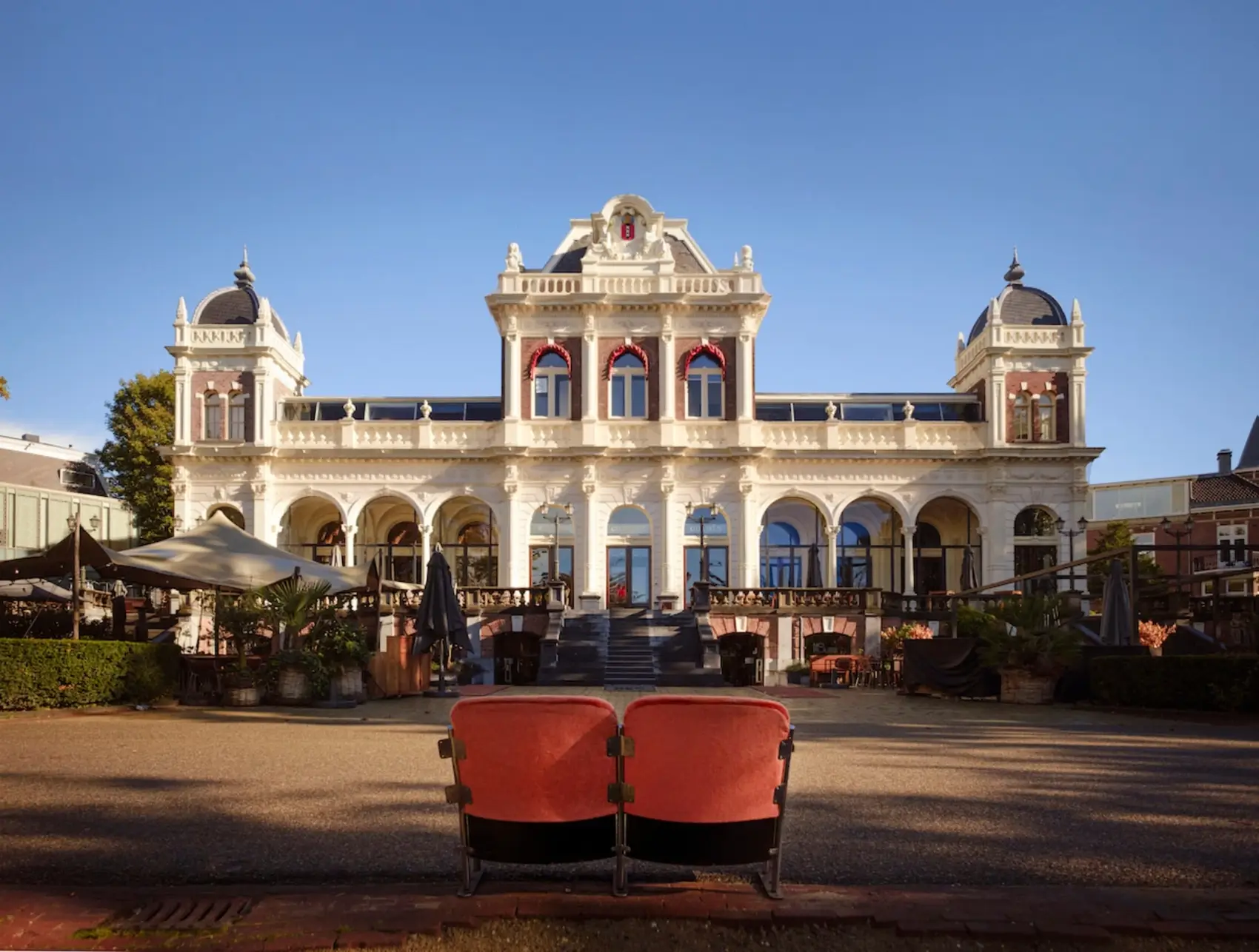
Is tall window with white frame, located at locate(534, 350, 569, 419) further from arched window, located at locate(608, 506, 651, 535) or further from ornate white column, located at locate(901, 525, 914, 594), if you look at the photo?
ornate white column, located at locate(901, 525, 914, 594)

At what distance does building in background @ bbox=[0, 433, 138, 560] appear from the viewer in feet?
156

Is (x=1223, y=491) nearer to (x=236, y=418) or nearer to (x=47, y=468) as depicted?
(x=236, y=418)

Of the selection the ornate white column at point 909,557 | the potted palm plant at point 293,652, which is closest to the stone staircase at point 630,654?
the potted palm plant at point 293,652

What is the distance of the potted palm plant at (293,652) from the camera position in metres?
17.5

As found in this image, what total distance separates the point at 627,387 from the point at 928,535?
528 inches

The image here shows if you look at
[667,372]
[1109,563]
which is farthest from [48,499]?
[1109,563]

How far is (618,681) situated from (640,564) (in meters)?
13.4

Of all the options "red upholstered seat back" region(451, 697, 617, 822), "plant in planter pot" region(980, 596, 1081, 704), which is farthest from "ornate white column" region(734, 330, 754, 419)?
"red upholstered seat back" region(451, 697, 617, 822)

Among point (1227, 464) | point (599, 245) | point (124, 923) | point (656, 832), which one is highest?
point (599, 245)

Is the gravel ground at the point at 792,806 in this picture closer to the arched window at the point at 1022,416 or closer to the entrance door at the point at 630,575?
the entrance door at the point at 630,575

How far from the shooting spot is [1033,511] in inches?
1561

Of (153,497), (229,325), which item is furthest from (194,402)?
(153,497)

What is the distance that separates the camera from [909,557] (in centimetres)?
3841

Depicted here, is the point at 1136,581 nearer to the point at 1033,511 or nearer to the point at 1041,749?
the point at 1041,749
